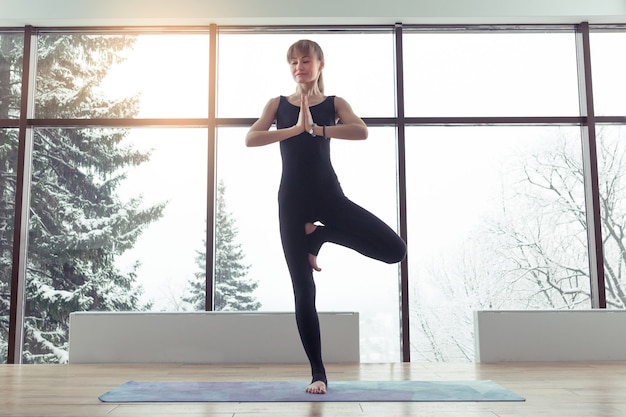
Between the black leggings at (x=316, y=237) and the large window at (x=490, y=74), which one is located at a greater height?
the large window at (x=490, y=74)

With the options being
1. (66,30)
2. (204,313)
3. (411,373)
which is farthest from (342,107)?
(66,30)

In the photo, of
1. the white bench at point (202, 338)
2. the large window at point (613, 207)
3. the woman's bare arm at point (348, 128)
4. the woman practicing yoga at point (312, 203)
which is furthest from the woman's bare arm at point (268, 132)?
the large window at point (613, 207)

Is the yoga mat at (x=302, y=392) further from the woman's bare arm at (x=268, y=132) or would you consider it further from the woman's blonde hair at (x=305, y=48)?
the woman's blonde hair at (x=305, y=48)

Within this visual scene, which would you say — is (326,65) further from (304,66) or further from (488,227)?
(304,66)

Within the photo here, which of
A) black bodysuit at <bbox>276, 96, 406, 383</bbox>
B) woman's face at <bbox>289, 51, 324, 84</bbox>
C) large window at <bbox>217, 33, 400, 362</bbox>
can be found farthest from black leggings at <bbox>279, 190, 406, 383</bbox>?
large window at <bbox>217, 33, 400, 362</bbox>

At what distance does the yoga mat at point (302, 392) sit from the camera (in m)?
2.47

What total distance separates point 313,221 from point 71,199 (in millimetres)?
3008

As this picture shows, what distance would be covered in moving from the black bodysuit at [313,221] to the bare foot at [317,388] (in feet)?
0.11

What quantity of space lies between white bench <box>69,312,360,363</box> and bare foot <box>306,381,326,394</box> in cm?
159

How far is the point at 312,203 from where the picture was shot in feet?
8.54

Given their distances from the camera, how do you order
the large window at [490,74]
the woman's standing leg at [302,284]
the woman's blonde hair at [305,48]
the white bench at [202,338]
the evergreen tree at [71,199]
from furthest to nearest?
the large window at [490,74] → the evergreen tree at [71,199] → the white bench at [202,338] → the woman's blonde hair at [305,48] → the woman's standing leg at [302,284]

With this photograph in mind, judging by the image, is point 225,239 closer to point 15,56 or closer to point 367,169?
point 367,169

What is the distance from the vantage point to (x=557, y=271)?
16.1ft

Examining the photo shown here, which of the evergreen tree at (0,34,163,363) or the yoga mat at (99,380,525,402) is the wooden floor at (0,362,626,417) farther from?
the evergreen tree at (0,34,163,363)
